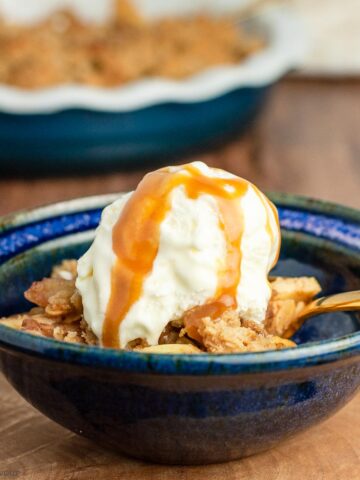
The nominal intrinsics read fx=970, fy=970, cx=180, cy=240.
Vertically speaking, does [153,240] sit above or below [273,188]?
above

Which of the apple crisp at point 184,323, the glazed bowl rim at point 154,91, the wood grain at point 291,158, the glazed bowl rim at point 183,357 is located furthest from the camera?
the wood grain at point 291,158

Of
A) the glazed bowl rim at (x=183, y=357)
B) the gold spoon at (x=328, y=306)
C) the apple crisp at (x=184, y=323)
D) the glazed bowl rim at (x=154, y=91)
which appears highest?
the glazed bowl rim at (x=154, y=91)

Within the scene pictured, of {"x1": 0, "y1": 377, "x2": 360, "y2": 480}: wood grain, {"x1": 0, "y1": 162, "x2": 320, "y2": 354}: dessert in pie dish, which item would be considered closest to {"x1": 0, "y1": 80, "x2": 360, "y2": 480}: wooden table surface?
{"x1": 0, "y1": 377, "x2": 360, "y2": 480}: wood grain

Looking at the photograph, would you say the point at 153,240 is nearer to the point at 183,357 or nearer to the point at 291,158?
the point at 183,357

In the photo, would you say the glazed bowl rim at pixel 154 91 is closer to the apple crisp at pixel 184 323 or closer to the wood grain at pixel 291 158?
the wood grain at pixel 291 158

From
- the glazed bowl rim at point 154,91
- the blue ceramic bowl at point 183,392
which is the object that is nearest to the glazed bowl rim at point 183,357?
the blue ceramic bowl at point 183,392

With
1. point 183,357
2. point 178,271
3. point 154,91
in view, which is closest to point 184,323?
point 178,271

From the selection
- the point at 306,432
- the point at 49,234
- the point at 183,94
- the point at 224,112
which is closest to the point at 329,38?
the point at 224,112
